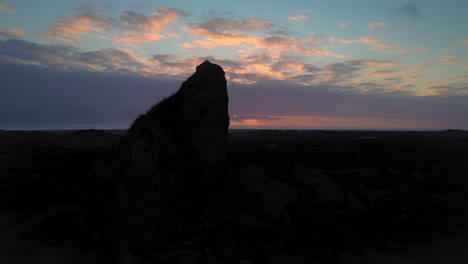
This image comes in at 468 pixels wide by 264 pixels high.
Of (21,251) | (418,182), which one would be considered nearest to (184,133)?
(21,251)

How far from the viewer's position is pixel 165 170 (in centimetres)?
1363

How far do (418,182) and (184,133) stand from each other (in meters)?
21.4

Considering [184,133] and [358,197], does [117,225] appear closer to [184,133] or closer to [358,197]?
[184,133]

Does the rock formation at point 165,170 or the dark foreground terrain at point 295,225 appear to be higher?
the rock formation at point 165,170

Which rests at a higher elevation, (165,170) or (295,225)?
(165,170)

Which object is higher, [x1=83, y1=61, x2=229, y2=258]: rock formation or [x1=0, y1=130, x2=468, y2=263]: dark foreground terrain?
[x1=83, y1=61, x2=229, y2=258]: rock formation

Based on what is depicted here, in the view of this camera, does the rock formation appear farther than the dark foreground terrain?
No

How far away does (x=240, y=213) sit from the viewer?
13188 mm

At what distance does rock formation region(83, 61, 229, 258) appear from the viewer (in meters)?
12.1

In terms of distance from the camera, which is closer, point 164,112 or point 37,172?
point 164,112

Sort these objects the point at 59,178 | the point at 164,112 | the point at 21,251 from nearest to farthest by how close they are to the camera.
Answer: the point at 21,251, the point at 164,112, the point at 59,178

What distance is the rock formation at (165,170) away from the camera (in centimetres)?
1214

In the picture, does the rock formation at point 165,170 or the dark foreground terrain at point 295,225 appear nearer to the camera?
the rock formation at point 165,170

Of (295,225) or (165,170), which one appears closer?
(165,170)
